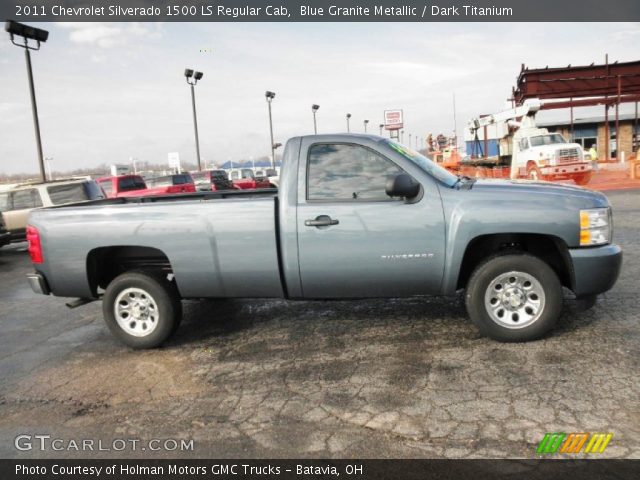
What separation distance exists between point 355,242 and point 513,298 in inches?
57.7

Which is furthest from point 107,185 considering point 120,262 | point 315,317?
point 315,317

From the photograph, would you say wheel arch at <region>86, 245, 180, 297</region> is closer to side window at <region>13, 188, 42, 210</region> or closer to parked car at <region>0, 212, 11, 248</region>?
parked car at <region>0, 212, 11, 248</region>

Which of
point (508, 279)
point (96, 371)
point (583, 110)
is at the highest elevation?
point (583, 110)

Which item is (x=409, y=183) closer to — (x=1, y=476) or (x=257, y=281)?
Answer: (x=257, y=281)

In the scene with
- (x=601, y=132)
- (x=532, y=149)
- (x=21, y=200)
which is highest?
(x=601, y=132)

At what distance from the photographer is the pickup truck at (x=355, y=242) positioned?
4270 millimetres

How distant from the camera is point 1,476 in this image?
2.89m

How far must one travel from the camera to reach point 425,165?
15.6 feet

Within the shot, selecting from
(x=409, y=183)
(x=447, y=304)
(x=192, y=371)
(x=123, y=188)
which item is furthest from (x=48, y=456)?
(x=123, y=188)

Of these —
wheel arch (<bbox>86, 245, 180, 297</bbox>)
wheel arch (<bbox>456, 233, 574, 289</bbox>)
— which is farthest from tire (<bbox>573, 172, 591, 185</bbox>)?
wheel arch (<bbox>86, 245, 180, 297</bbox>)

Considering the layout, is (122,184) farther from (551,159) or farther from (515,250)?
(515,250)

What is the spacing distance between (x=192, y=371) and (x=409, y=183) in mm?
2430

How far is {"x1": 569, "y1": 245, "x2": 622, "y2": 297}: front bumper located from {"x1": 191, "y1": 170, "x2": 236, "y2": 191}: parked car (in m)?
18.5

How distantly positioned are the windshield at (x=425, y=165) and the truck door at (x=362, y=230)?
0.58 feet
